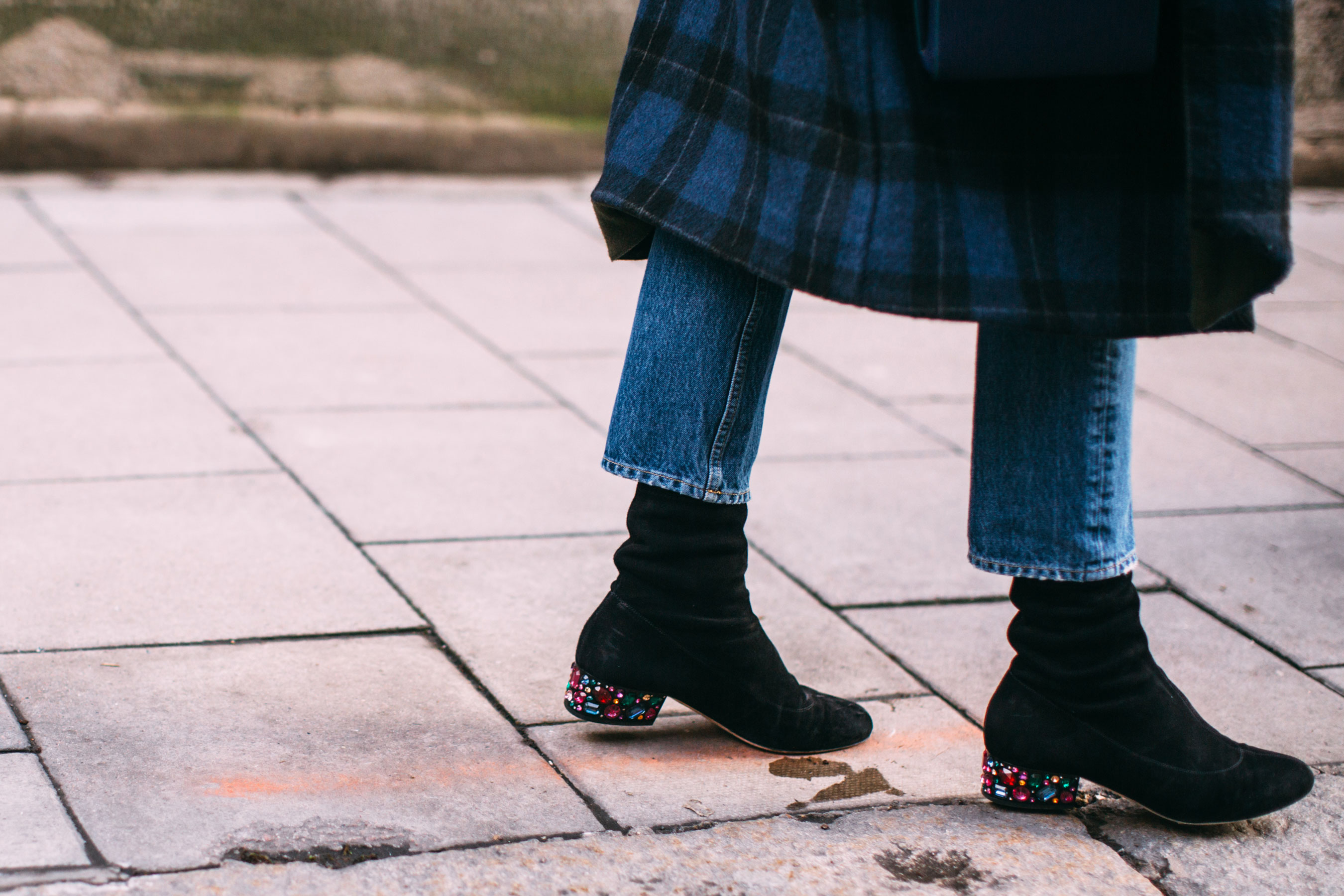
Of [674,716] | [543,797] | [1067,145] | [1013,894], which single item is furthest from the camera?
[674,716]

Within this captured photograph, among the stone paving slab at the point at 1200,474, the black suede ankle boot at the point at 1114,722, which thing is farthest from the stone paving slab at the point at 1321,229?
the black suede ankle boot at the point at 1114,722

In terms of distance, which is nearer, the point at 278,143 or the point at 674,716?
the point at 674,716

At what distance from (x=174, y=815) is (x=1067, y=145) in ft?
3.97

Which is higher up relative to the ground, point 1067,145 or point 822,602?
point 1067,145

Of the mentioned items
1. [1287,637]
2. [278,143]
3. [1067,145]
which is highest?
[1067,145]

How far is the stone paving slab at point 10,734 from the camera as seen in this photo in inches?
72.9

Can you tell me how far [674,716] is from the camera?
6.96ft

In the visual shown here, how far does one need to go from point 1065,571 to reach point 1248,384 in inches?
96.2

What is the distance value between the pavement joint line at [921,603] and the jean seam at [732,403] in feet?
2.50

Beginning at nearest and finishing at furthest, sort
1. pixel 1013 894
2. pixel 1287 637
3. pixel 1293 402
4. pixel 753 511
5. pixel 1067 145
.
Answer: pixel 1067 145, pixel 1013 894, pixel 1287 637, pixel 753 511, pixel 1293 402

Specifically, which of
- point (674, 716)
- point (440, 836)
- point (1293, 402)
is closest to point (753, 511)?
point (674, 716)

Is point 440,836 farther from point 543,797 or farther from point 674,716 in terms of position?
point 674,716

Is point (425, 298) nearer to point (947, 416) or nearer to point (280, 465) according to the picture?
point (280, 465)

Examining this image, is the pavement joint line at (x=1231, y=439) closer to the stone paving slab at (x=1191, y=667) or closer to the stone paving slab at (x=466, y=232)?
the stone paving slab at (x=1191, y=667)
